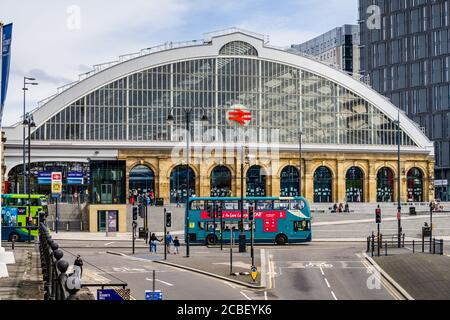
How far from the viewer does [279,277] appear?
40.3 m

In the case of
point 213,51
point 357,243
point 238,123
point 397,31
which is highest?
point 397,31

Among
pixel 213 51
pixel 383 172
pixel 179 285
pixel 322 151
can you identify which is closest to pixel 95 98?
pixel 213 51

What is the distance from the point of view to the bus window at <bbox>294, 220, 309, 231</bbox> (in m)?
62.7

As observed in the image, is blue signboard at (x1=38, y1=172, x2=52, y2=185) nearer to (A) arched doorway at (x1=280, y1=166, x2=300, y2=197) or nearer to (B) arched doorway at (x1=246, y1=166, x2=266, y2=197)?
(B) arched doorway at (x1=246, y1=166, x2=266, y2=197)

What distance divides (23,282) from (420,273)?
20181mm

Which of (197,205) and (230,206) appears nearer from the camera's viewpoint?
(230,206)

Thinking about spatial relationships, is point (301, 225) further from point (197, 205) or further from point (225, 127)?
point (225, 127)

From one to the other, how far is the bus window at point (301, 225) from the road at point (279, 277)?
5.61 metres

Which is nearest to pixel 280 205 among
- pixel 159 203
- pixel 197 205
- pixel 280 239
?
pixel 280 239

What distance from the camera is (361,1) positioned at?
178m

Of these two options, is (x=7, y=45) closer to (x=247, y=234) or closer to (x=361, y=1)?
(x=247, y=234)

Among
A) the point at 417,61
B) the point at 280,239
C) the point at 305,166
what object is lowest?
the point at 280,239

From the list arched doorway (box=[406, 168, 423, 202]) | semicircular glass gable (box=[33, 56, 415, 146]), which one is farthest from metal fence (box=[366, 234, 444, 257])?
arched doorway (box=[406, 168, 423, 202])

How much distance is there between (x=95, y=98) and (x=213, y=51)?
59.6ft
